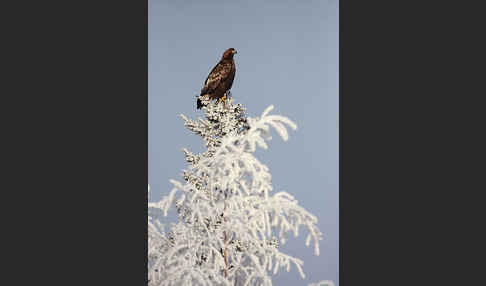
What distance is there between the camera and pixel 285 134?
548 centimetres

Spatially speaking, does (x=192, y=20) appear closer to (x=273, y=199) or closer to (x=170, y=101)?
(x=170, y=101)

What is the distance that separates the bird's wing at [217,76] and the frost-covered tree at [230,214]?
0.22m

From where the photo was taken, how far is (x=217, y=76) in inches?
227

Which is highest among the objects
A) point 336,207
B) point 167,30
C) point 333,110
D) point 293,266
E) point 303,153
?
point 167,30

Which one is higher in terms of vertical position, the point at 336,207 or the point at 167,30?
the point at 167,30

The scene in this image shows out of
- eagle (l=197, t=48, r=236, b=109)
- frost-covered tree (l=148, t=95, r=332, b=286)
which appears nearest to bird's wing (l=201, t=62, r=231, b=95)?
eagle (l=197, t=48, r=236, b=109)

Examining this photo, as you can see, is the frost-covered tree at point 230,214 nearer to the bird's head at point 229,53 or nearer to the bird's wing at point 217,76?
the bird's wing at point 217,76

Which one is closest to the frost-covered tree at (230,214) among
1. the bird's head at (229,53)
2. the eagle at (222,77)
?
the eagle at (222,77)

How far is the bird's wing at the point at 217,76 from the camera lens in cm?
576

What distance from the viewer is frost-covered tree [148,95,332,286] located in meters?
5.46

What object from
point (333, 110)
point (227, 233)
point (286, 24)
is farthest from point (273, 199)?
point (286, 24)

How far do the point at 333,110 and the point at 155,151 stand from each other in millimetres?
1623

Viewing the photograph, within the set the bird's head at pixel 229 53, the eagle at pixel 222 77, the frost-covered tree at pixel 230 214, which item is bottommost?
the frost-covered tree at pixel 230 214

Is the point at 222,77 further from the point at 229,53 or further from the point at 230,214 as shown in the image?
the point at 230,214
